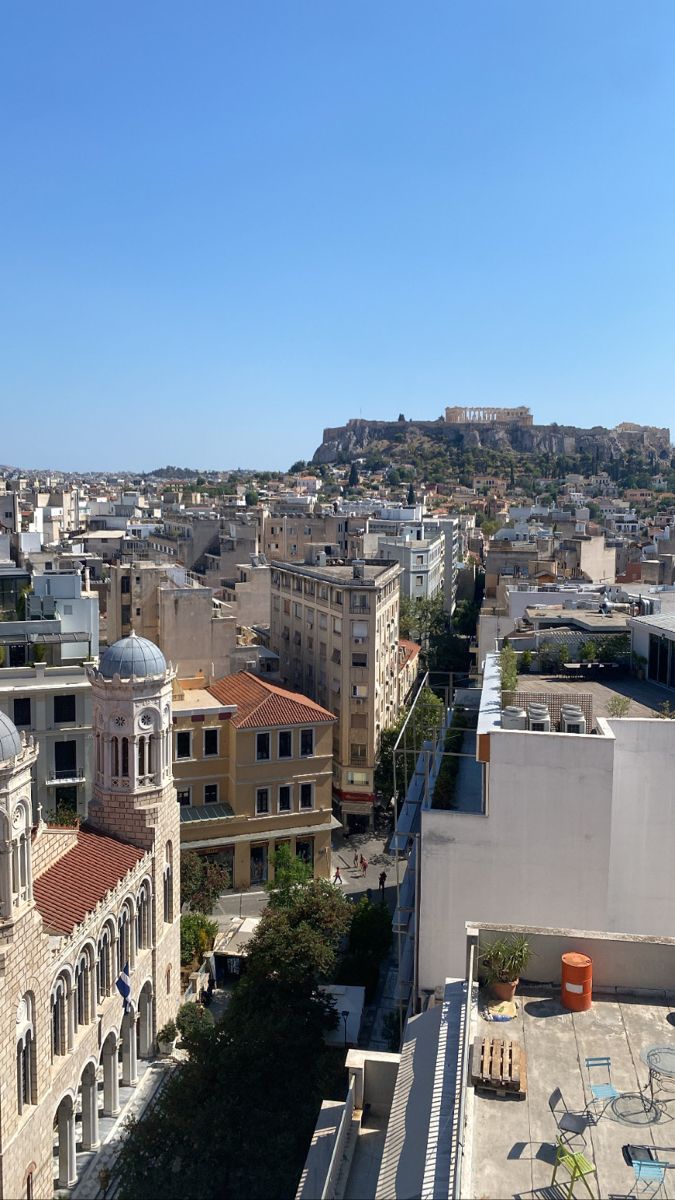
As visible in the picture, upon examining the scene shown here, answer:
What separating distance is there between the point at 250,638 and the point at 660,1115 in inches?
1984

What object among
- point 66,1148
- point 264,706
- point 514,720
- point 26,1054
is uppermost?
point 514,720

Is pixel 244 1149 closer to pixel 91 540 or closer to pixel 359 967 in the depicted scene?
pixel 359 967

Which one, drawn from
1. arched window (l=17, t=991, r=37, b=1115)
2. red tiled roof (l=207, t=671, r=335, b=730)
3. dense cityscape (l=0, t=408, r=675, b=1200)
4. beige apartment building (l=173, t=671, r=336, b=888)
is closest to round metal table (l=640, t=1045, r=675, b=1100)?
dense cityscape (l=0, t=408, r=675, b=1200)

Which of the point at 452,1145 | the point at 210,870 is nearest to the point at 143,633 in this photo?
the point at 210,870

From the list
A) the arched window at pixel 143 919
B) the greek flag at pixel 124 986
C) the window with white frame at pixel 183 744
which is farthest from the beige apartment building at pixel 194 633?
the greek flag at pixel 124 986

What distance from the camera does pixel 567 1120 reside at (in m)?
11.3

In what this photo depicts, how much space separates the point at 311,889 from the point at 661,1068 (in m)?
18.9

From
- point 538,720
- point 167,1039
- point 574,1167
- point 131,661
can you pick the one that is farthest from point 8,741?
point 574,1167

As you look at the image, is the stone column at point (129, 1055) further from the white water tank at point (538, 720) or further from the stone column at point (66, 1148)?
the white water tank at point (538, 720)

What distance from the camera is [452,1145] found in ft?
34.9

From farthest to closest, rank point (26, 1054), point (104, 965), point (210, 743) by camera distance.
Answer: point (210, 743)
point (104, 965)
point (26, 1054)

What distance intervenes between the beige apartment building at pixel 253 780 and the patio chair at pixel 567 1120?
29.3 meters

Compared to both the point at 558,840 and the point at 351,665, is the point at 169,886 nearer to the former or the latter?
the point at 558,840

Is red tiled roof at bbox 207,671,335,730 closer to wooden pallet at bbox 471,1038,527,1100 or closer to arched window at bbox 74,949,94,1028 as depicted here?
arched window at bbox 74,949,94,1028
